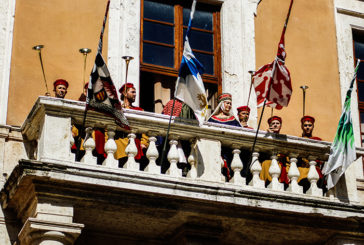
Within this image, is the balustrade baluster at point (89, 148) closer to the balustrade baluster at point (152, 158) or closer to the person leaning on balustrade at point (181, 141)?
the balustrade baluster at point (152, 158)

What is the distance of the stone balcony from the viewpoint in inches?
410

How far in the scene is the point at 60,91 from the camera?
11617 mm

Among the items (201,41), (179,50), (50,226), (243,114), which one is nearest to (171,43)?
(179,50)

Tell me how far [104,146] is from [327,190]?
2.84 metres

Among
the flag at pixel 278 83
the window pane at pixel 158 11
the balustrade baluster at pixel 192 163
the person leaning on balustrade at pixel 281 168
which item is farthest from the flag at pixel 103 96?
the window pane at pixel 158 11

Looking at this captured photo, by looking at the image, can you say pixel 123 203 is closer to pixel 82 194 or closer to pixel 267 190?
pixel 82 194

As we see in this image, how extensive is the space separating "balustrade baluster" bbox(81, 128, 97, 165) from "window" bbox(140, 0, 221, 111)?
220 centimetres

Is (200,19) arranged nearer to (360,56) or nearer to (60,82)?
(360,56)

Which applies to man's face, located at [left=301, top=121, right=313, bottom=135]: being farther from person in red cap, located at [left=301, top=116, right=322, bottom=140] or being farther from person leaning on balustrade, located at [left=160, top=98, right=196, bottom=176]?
person leaning on balustrade, located at [left=160, top=98, right=196, bottom=176]

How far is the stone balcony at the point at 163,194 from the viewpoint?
34.2ft

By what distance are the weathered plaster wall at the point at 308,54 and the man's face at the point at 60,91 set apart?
120 inches

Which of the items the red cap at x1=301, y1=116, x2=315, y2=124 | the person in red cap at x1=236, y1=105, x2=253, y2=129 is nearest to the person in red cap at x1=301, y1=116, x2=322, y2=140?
the red cap at x1=301, y1=116, x2=315, y2=124

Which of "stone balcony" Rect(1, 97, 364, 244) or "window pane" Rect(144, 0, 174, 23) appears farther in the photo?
"window pane" Rect(144, 0, 174, 23)

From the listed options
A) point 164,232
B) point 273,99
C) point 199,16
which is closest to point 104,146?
point 164,232
